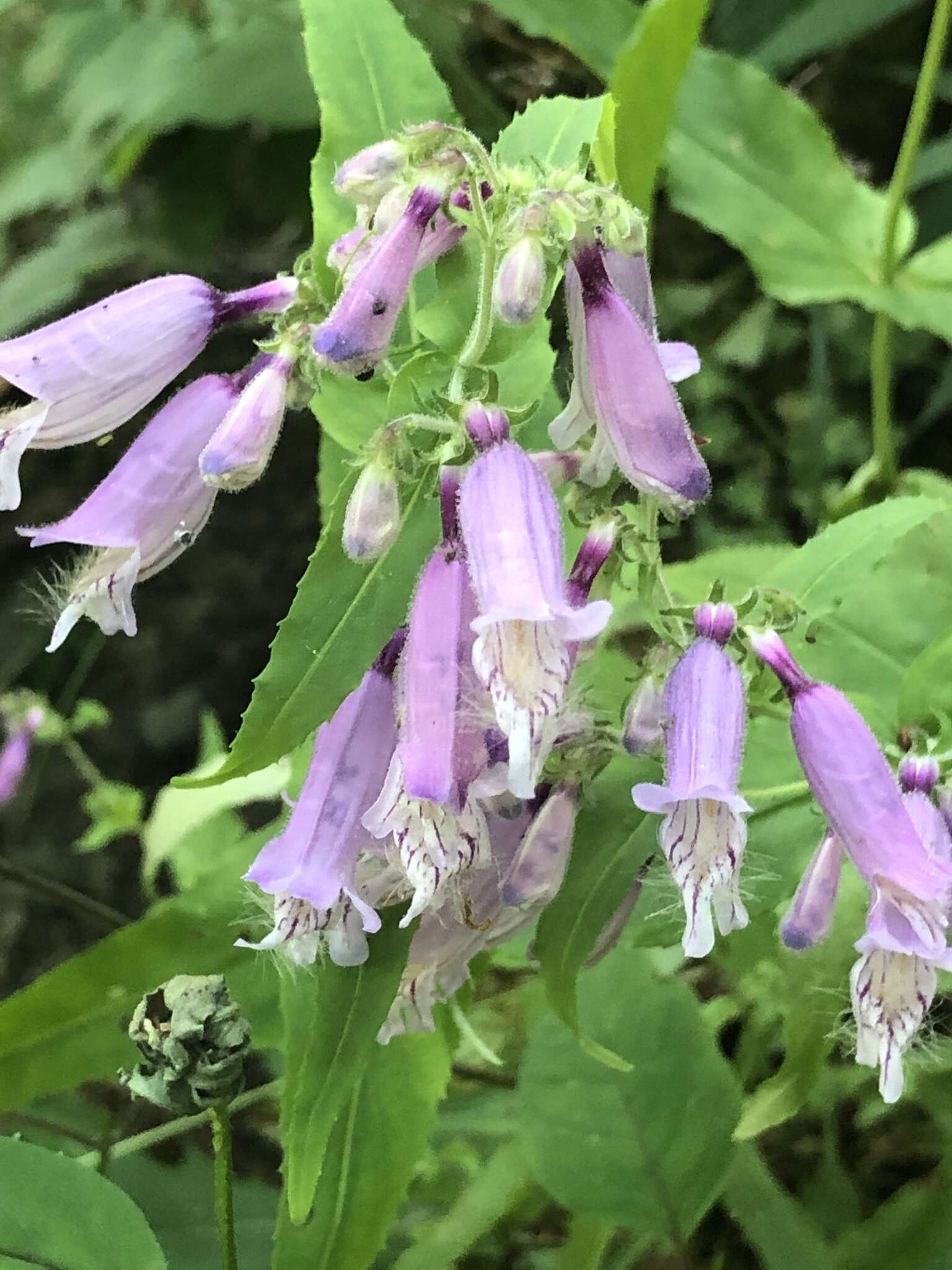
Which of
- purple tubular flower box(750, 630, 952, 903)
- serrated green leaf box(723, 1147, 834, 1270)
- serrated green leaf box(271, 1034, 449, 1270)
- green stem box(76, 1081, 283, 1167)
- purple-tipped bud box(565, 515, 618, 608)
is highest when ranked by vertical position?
purple-tipped bud box(565, 515, 618, 608)

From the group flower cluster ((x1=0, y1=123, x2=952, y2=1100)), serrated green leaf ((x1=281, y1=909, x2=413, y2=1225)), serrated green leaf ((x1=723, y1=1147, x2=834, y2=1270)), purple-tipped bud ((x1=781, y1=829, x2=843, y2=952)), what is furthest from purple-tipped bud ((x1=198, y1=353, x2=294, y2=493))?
serrated green leaf ((x1=723, y1=1147, x2=834, y2=1270))

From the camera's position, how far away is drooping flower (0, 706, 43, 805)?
182 centimetres

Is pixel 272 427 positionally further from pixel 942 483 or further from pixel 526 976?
pixel 526 976

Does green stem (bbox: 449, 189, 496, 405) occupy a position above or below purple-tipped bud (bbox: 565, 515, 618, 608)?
above

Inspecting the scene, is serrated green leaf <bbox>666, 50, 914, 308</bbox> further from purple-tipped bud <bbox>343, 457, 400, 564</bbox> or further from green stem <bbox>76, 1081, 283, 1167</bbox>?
green stem <bbox>76, 1081, 283, 1167</bbox>

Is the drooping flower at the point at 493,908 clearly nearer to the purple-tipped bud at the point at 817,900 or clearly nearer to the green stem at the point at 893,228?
the purple-tipped bud at the point at 817,900

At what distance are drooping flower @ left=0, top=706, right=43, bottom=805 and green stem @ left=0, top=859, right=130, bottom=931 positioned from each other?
44 centimetres

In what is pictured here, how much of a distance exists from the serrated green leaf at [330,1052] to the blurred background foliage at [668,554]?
0.18 meters

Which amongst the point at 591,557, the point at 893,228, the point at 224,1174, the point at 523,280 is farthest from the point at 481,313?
the point at 893,228

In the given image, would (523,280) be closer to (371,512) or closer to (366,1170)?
(371,512)

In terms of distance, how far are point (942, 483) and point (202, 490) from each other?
97 cm

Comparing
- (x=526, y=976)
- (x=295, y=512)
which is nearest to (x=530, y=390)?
(x=526, y=976)

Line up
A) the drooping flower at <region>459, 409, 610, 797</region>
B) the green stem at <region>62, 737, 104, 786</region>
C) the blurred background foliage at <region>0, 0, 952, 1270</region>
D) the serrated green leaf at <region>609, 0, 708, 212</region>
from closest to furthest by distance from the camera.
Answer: the drooping flower at <region>459, 409, 610, 797</region>, the serrated green leaf at <region>609, 0, 708, 212</region>, the blurred background foliage at <region>0, 0, 952, 1270</region>, the green stem at <region>62, 737, 104, 786</region>

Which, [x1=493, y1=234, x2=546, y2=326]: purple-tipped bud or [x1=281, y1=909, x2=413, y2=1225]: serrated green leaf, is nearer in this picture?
[x1=493, y1=234, x2=546, y2=326]: purple-tipped bud
